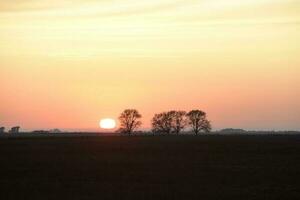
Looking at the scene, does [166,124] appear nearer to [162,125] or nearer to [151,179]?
[162,125]

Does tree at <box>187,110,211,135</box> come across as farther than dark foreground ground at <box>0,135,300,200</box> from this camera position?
Yes

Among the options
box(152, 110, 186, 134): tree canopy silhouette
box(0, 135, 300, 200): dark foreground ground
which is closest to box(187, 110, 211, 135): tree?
box(152, 110, 186, 134): tree canopy silhouette

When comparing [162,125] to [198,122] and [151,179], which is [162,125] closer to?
[198,122]

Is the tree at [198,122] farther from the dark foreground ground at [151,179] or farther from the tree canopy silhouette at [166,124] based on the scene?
the dark foreground ground at [151,179]

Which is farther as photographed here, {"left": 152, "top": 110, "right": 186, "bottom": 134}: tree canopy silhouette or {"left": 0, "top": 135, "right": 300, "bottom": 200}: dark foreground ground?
{"left": 152, "top": 110, "right": 186, "bottom": 134}: tree canopy silhouette

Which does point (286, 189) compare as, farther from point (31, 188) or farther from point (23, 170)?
point (23, 170)

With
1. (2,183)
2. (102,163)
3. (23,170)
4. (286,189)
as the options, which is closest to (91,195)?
(2,183)

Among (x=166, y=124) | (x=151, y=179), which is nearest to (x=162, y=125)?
(x=166, y=124)

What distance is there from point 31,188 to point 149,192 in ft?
22.7

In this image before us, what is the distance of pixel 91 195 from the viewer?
1121 inches

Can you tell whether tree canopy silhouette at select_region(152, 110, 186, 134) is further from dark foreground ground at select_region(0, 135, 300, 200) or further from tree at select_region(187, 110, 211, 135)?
dark foreground ground at select_region(0, 135, 300, 200)

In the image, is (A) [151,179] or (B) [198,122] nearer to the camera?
(A) [151,179]

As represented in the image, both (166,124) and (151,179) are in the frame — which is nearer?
(151,179)

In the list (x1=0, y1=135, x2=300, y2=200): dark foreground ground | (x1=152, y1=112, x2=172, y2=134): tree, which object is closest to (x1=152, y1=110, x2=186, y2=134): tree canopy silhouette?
(x1=152, y1=112, x2=172, y2=134): tree
